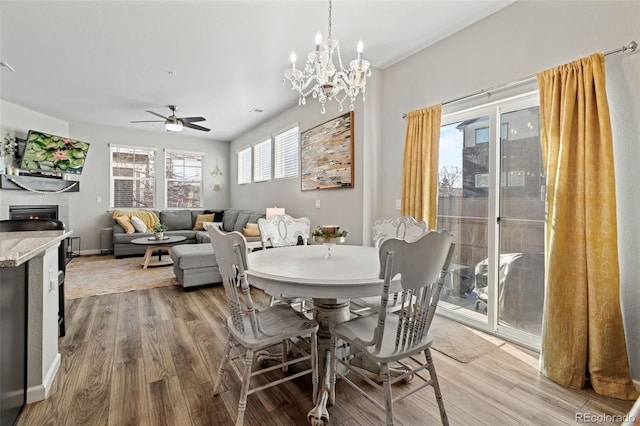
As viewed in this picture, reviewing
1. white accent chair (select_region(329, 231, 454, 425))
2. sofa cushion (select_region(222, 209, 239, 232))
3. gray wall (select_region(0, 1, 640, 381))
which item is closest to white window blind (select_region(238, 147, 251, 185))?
sofa cushion (select_region(222, 209, 239, 232))

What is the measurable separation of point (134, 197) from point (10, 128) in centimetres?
238

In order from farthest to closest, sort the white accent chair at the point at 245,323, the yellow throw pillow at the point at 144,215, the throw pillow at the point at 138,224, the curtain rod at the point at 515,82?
1. the yellow throw pillow at the point at 144,215
2. the throw pillow at the point at 138,224
3. the curtain rod at the point at 515,82
4. the white accent chair at the point at 245,323

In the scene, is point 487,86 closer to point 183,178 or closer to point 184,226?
point 184,226

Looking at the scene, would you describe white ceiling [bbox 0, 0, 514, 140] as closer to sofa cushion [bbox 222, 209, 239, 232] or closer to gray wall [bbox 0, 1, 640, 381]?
gray wall [bbox 0, 1, 640, 381]

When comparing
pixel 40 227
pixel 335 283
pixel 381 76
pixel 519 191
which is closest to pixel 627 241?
pixel 519 191

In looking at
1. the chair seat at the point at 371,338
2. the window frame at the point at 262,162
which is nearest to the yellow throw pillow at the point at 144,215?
the window frame at the point at 262,162

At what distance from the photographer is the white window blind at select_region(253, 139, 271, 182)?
586cm

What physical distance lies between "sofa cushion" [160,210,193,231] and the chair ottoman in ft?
10.1

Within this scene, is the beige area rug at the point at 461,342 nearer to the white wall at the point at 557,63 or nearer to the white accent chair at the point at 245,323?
the white wall at the point at 557,63

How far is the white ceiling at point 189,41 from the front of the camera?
240 cm

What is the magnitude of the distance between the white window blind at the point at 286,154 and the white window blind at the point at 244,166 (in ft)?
4.76

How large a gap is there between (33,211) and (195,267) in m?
3.66

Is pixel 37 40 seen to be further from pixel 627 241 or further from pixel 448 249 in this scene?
pixel 627 241

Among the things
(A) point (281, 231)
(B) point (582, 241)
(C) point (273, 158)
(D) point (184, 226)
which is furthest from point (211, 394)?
(D) point (184, 226)
